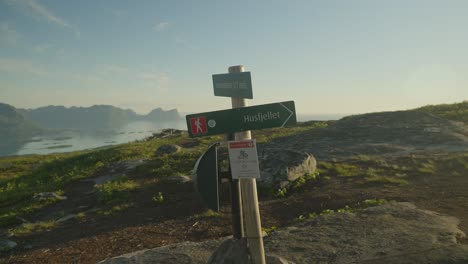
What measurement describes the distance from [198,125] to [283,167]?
10.0 m

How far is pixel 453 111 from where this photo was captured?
3494 centimetres

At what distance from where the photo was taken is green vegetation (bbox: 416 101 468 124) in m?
31.9

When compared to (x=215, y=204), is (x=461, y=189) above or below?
below

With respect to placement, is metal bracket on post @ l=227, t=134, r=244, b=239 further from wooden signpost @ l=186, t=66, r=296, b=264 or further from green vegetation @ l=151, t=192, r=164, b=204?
green vegetation @ l=151, t=192, r=164, b=204

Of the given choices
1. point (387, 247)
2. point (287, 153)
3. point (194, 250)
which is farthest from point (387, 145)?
point (194, 250)

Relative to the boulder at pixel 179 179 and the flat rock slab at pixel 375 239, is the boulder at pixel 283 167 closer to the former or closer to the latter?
the boulder at pixel 179 179

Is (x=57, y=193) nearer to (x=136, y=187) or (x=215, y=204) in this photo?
(x=136, y=187)

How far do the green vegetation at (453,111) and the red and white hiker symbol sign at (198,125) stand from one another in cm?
3174

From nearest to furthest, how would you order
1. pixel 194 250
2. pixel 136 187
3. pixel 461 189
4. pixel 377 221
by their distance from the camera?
1. pixel 194 250
2. pixel 377 221
3. pixel 461 189
4. pixel 136 187

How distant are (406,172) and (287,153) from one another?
5.62m

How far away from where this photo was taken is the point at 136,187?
16828mm

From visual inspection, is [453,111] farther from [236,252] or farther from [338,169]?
[236,252]

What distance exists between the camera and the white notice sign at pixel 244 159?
502 cm

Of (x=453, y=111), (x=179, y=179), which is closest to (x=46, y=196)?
(x=179, y=179)
